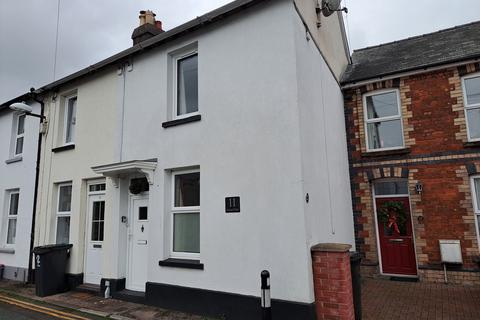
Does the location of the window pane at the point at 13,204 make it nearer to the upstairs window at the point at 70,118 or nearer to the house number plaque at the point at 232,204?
the upstairs window at the point at 70,118

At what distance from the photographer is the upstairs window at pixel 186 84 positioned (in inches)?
279

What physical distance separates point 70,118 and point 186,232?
5582 mm

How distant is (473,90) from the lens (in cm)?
811

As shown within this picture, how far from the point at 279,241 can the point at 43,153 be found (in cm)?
798

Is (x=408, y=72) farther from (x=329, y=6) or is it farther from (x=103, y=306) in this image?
(x=103, y=306)

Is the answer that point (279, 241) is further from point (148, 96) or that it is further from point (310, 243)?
point (148, 96)

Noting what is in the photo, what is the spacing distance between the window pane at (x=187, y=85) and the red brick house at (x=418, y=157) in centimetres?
467

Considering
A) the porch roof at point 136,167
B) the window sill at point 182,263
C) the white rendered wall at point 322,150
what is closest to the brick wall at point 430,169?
the white rendered wall at point 322,150

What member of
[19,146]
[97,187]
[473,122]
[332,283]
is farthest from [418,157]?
[19,146]

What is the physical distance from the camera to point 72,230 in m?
8.22

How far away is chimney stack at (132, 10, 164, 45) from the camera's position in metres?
9.12

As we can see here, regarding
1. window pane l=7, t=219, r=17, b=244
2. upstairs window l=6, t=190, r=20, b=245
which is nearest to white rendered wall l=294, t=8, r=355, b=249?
upstairs window l=6, t=190, r=20, b=245

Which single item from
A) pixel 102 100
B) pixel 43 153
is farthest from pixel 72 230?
pixel 102 100

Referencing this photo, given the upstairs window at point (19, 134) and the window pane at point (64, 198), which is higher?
the upstairs window at point (19, 134)
